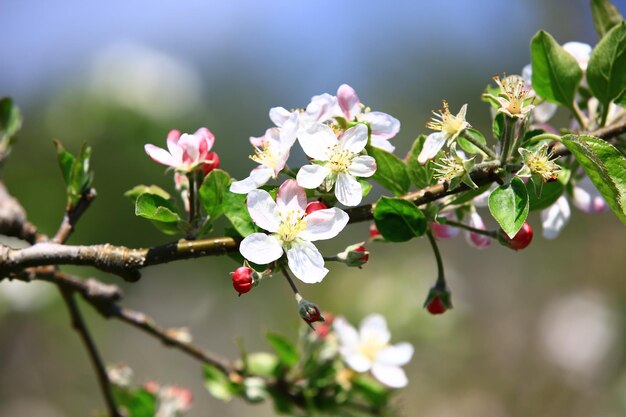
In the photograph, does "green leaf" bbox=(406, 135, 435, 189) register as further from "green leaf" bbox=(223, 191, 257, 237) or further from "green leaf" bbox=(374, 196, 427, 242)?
"green leaf" bbox=(223, 191, 257, 237)

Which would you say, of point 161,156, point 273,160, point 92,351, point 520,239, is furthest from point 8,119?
point 520,239

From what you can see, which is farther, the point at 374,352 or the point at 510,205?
the point at 374,352

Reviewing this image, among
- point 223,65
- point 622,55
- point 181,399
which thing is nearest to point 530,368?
point 181,399

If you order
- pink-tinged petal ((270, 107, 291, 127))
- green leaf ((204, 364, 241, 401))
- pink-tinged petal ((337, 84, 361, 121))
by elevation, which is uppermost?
pink-tinged petal ((337, 84, 361, 121))

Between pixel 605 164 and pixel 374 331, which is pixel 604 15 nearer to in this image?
pixel 605 164

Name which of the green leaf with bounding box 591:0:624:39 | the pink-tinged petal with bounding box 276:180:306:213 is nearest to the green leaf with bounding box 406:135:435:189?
the pink-tinged petal with bounding box 276:180:306:213

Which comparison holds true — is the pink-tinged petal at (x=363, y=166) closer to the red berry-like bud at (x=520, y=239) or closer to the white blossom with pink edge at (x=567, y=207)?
the red berry-like bud at (x=520, y=239)

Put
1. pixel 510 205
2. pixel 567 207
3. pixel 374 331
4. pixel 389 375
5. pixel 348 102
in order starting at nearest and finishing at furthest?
pixel 510 205 → pixel 348 102 → pixel 567 207 → pixel 389 375 → pixel 374 331
